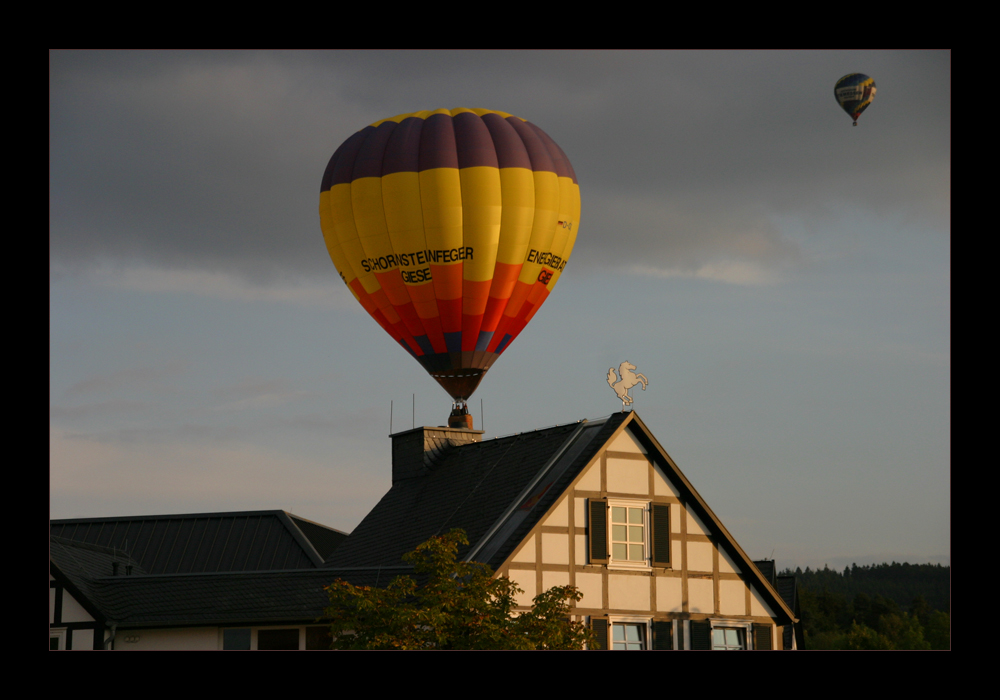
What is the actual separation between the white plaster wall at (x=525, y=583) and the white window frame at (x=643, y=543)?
6.35 ft

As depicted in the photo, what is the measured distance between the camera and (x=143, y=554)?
45.8m

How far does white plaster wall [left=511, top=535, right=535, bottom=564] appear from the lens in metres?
32.5

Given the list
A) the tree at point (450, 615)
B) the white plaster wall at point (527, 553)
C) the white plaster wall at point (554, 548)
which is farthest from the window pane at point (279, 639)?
the white plaster wall at point (554, 548)

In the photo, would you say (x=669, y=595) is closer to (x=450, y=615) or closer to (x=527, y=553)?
(x=527, y=553)

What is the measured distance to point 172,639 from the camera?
108ft

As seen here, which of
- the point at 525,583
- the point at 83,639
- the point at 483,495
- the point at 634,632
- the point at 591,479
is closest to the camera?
the point at 525,583

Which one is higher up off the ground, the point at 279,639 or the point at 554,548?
the point at 554,548

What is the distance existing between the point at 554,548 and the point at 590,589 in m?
1.13

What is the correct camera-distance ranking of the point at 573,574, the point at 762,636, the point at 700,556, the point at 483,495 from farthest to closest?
the point at 483,495, the point at 762,636, the point at 700,556, the point at 573,574

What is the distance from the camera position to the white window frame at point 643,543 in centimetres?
3350

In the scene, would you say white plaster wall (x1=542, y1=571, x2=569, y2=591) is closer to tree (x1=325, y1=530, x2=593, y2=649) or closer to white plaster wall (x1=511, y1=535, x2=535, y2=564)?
white plaster wall (x1=511, y1=535, x2=535, y2=564)

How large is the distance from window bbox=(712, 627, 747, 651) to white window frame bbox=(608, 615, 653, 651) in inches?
61.6

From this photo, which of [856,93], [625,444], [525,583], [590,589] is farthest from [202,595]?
[856,93]
